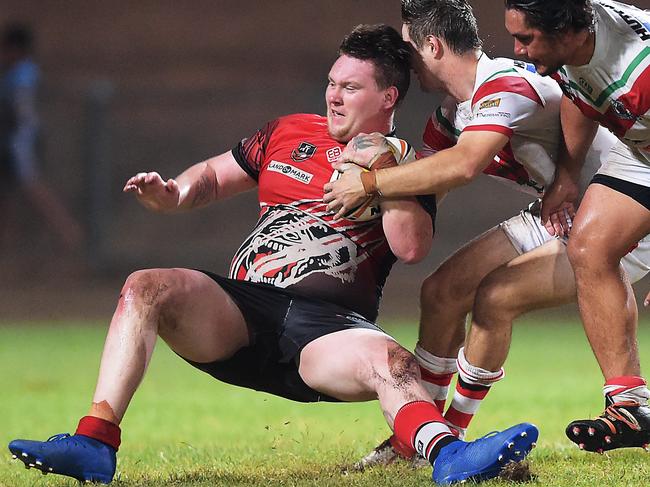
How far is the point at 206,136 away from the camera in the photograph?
66.0 feet

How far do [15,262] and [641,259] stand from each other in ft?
41.2

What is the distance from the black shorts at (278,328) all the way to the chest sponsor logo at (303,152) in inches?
23.8

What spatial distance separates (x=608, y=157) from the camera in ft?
17.6

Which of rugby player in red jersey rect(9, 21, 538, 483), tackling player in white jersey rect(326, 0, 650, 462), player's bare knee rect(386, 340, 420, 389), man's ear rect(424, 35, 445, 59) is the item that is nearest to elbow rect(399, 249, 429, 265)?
rugby player in red jersey rect(9, 21, 538, 483)

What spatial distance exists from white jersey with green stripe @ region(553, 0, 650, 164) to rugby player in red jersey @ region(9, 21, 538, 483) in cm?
75

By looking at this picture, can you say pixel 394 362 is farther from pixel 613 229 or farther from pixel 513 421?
pixel 513 421

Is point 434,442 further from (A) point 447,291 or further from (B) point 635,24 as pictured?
(B) point 635,24

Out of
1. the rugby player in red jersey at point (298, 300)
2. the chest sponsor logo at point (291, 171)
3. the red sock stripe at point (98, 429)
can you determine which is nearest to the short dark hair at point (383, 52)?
the rugby player in red jersey at point (298, 300)

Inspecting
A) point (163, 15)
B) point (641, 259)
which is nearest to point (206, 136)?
point (163, 15)

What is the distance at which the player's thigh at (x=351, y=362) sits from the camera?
15.4 feet

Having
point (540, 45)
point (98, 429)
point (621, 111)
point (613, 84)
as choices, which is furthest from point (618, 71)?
point (98, 429)

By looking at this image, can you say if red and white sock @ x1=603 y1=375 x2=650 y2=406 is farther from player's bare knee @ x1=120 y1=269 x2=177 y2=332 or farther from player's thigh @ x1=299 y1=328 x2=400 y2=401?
player's bare knee @ x1=120 y1=269 x2=177 y2=332

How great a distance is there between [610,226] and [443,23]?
107 centimetres

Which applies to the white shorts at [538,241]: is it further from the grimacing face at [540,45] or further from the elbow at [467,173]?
the grimacing face at [540,45]
